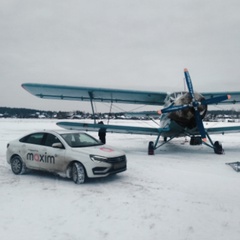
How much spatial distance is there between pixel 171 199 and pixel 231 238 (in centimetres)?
175

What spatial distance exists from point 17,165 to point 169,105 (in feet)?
23.1

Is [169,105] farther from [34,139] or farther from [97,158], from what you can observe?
[34,139]

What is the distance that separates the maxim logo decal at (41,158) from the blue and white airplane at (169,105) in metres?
4.75

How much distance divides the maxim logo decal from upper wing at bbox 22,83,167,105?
4753 millimetres

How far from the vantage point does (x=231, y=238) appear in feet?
11.7

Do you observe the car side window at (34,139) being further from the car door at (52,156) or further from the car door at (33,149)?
the car door at (52,156)

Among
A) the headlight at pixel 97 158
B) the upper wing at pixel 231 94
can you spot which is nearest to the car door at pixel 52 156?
the headlight at pixel 97 158

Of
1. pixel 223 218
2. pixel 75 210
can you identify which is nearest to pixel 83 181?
pixel 75 210

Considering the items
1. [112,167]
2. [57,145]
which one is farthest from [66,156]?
[112,167]

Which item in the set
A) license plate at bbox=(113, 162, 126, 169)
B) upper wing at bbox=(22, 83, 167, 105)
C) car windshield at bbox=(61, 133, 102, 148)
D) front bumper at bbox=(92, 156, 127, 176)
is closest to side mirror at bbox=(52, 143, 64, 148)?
car windshield at bbox=(61, 133, 102, 148)

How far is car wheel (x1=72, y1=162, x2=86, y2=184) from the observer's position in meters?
6.36

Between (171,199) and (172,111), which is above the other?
(172,111)

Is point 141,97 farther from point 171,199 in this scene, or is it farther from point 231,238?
point 231,238

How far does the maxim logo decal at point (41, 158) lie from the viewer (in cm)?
682
